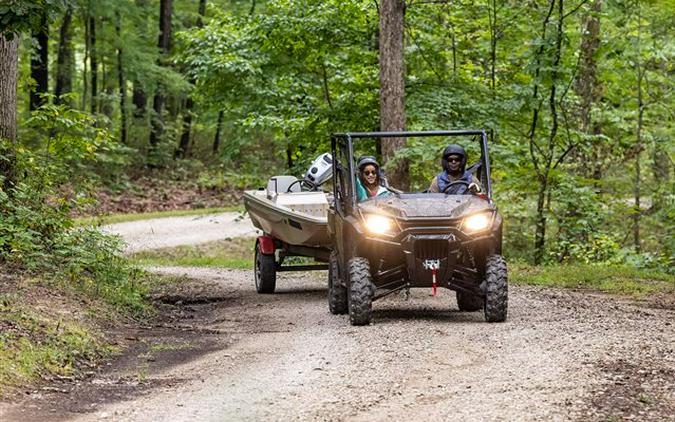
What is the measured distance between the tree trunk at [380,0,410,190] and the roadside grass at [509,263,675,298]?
244 centimetres

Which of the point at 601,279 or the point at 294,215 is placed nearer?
the point at 294,215

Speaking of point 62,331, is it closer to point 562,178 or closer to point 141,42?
point 562,178

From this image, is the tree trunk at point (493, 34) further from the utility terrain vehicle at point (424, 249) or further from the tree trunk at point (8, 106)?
the tree trunk at point (8, 106)

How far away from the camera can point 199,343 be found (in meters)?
9.00

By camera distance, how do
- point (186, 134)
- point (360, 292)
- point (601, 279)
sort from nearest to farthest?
point (360, 292) < point (601, 279) < point (186, 134)

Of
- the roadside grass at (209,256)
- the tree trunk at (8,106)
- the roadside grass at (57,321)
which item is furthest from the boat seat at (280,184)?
the tree trunk at (8,106)

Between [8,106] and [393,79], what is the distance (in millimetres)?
5648

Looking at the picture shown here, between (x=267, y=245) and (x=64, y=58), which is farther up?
(x=64, y=58)

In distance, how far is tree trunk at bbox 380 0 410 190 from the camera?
46.8ft

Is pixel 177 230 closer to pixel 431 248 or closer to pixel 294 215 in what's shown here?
pixel 294 215

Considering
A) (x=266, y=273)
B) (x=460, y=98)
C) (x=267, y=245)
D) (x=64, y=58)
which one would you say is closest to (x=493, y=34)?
(x=460, y=98)

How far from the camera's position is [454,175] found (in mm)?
10672

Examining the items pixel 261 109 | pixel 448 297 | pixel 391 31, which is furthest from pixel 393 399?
pixel 261 109

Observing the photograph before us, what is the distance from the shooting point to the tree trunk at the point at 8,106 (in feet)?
37.9
